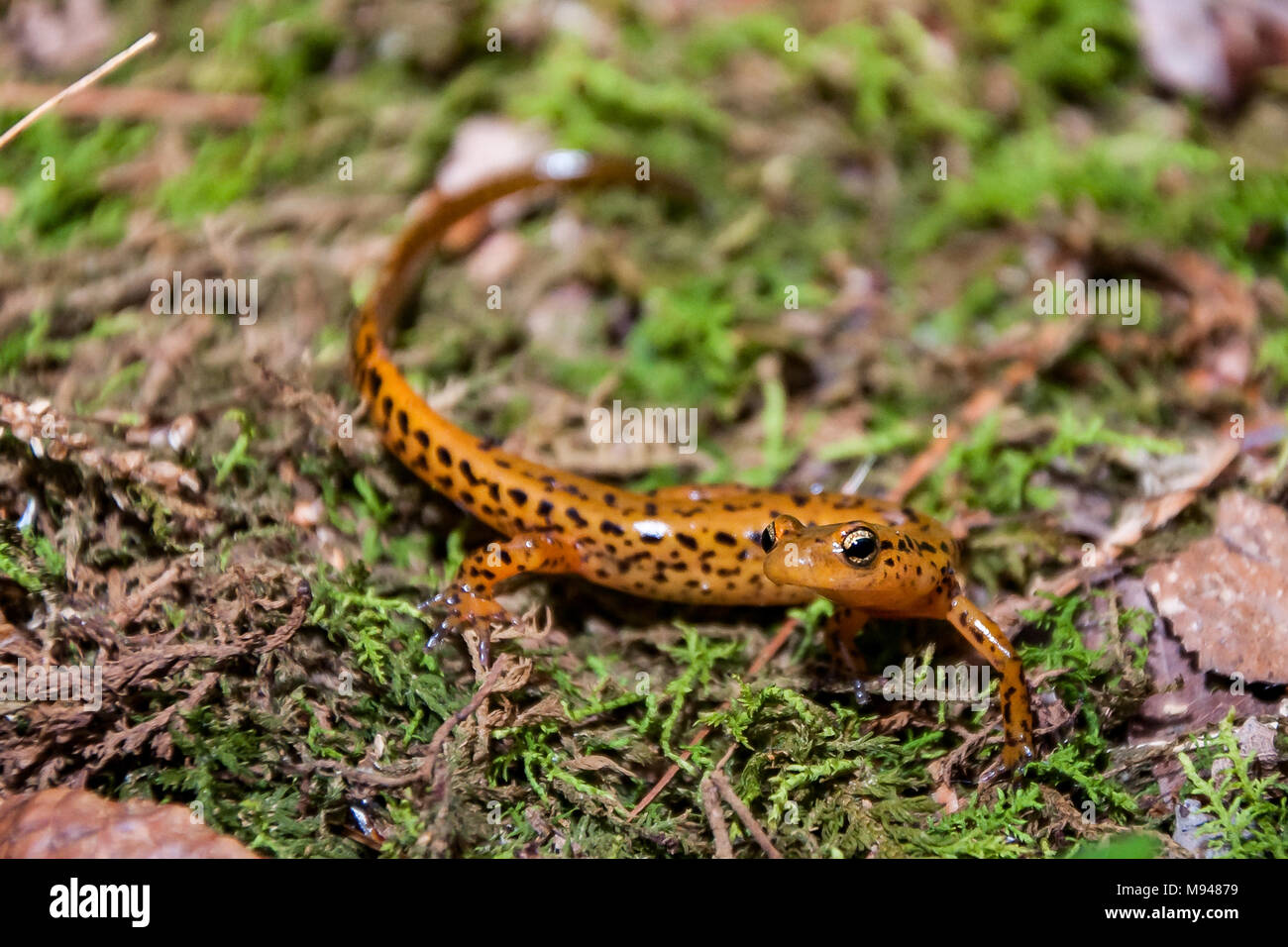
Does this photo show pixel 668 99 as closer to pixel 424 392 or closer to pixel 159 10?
pixel 424 392

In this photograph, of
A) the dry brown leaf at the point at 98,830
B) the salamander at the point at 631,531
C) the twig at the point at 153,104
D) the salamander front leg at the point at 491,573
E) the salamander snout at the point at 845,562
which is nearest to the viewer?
the dry brown leaf at the point at 98,830

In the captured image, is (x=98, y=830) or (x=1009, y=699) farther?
(x=1009, y=699)

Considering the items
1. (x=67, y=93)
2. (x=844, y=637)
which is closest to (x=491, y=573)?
(x=844, y=637)

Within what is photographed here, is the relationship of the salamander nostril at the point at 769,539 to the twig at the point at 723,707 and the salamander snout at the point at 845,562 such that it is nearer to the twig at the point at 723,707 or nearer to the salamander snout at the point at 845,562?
the salamander snout at the point at 845,562

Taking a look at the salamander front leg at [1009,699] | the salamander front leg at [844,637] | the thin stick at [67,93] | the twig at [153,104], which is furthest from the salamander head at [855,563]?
the twig at [153,104]

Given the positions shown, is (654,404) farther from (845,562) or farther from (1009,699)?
(1009,699)

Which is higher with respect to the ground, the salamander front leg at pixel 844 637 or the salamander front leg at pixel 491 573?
the salamander front leg at pixel 491 573
